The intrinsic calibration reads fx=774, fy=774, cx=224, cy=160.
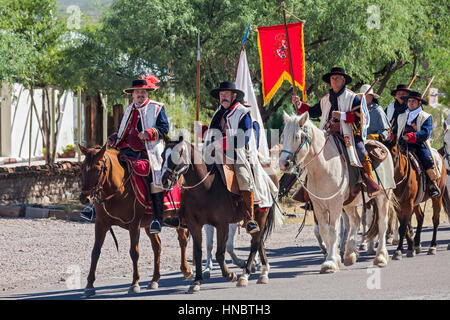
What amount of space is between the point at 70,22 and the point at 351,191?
15126 mm

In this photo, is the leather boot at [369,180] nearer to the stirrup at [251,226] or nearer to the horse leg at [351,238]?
the horse leg at [351,238]

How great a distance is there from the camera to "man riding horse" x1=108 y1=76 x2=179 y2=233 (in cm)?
1059

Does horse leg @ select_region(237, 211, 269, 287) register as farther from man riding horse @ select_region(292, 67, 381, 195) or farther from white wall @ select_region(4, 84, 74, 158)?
white wall @ select_region(4, 84, 74, 158)

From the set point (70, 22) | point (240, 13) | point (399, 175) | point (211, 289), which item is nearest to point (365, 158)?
point (399, 175)

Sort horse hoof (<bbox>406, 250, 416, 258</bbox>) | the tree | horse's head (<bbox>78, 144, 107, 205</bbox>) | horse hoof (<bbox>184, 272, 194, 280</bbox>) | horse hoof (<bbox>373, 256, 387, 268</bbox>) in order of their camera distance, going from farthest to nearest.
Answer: the tree
horse hoof (<bbox>406, 250, 416, 258</bbox>)
horse hoof (<bbox>373, 256, 387, 268</bbox>)
horse hoof (<bbox>184, 272, 194, 280</bbox>)
horse's head (<bbox>78, 144, 107, 205</bbox>)

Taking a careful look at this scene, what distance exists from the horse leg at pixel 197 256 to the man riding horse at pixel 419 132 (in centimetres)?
477

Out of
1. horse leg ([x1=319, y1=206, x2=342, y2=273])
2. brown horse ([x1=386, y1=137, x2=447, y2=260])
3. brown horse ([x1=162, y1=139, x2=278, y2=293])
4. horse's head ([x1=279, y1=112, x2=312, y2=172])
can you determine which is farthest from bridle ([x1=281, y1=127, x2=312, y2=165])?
brown horse ([x1=386, y1=137, x2=447, y2=260])

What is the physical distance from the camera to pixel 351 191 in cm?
1144

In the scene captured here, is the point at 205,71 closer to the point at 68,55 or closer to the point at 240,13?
the point at 240,13

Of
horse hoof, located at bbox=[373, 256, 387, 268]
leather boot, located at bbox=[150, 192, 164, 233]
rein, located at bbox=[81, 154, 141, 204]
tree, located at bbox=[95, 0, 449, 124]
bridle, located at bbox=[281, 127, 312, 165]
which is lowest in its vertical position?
horse hoof, located at bbox=[373, 256, 387, 268]

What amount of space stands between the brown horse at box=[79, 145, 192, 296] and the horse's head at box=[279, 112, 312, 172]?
6.83ft

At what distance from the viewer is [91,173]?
9781 millimetres

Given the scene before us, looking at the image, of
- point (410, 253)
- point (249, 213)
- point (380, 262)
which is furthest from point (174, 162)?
point (410, 253)

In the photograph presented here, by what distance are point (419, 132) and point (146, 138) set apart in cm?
508
